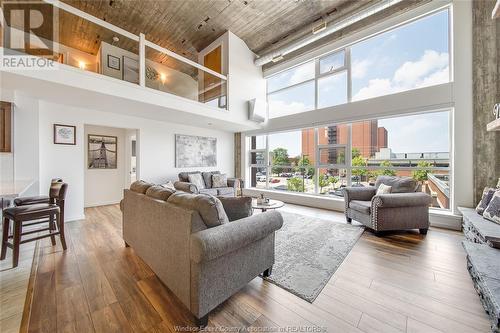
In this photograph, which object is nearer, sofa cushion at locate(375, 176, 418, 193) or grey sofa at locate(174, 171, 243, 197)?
sofa cushion at locate(375, 176, 418, 193)

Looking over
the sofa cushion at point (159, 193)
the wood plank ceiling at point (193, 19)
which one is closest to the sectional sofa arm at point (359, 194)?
the sofa cushion at point (159, 193)

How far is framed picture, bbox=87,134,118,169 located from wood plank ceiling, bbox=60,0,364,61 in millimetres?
2381

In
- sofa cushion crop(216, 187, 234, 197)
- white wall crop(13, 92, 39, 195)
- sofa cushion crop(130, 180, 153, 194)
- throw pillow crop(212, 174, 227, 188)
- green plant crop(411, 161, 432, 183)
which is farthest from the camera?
throw pillow crop(212, 174, 227, 188)

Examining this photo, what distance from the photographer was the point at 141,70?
3.67 m

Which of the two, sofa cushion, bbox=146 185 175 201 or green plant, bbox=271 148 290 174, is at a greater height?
green plant, bbox=271 148 290 174

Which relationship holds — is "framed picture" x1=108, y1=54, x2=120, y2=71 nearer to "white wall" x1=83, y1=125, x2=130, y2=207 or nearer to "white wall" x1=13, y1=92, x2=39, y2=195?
"white wall" x1=13, y1=92, x2=39, y2=195

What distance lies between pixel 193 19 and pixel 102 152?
4.13 metres

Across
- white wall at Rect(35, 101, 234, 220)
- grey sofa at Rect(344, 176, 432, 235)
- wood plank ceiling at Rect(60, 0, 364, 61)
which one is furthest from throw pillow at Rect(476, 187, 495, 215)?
white wall at Rect(35, 101, 234, 220)

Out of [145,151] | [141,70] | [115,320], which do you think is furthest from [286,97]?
[115,320]

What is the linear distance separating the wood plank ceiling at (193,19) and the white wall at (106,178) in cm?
219

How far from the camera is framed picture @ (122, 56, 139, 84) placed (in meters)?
3.69

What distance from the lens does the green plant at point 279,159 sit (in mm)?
6105

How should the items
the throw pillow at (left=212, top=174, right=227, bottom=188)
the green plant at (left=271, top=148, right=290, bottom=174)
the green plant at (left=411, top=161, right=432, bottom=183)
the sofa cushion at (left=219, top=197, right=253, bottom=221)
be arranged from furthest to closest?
the green plant at (left=271, top=148, right=290, bottom=174) → the throw pillow at (left=212, top=174, right=227, bottom=188) → the green plant at (left=411, top=161, right=432, bottom=183) → the sofa cushion at (left=219, top=197, right=253, bottom=221)

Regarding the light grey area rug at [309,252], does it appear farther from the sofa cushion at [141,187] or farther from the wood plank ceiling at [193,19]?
the wood plank ceiling at [193,19]
